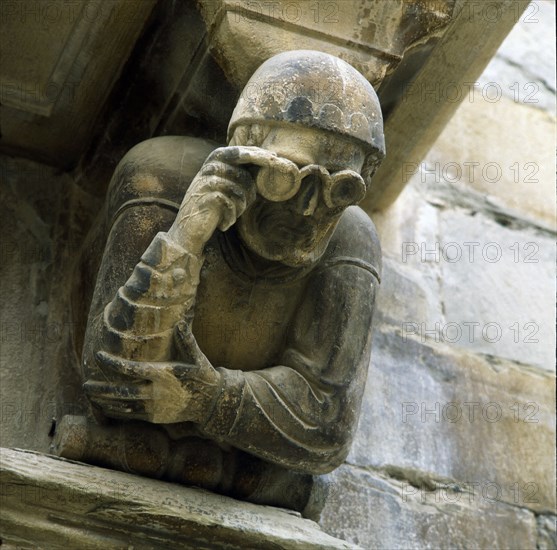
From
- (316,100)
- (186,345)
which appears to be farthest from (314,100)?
(186,345)

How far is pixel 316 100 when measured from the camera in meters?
2.10

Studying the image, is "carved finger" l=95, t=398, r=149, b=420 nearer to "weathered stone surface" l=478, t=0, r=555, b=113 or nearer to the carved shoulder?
the carved shoulder

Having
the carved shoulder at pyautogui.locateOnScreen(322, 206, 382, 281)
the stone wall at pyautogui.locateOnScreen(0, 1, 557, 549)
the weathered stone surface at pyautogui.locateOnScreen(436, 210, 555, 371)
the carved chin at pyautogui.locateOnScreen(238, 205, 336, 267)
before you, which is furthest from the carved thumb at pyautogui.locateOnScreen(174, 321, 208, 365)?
the weathered stone surface at pyautogui.locateOnScreen(436, 210, 555, 371)

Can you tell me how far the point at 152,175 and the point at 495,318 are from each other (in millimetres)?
1425

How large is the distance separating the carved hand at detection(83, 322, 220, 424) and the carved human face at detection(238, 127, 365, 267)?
0.25m

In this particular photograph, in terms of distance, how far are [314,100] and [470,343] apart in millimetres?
1348

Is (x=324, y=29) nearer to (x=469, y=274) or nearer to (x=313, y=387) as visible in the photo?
(x=313, y=387)

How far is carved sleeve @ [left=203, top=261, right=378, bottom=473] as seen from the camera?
7.08ft

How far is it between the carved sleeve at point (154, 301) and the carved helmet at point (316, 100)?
30 cm

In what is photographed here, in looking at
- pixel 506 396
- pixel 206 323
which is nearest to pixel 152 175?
pixel 206 323

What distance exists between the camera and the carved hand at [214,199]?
81.1 inches

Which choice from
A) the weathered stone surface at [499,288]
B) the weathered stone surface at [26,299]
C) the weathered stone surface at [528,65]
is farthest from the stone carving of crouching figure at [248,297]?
the weathered stone surface at [528,65]

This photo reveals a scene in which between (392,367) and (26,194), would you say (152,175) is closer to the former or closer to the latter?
(26,194)

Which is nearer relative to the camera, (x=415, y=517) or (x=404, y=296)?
(x=415, y=517)
